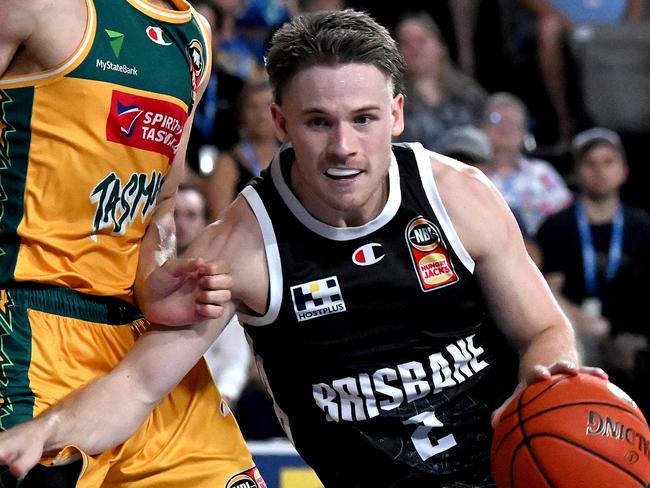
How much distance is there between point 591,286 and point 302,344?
4069mm

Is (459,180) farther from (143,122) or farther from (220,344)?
(220,344)

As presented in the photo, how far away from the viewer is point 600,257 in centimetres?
700

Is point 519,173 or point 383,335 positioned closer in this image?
point 383,335

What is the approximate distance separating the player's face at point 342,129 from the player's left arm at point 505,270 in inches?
11.2

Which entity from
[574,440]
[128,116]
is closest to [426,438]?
[574,440]

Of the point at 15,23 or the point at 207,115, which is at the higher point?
the point at 15,23

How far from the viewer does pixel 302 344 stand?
10.8 ft

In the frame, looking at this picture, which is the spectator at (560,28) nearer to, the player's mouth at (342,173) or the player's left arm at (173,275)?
the player's left arm at (173,275)

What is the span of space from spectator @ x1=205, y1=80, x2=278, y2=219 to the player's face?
3.36m

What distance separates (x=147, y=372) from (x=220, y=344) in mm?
2952

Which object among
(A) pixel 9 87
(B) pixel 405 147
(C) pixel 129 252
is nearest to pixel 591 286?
(B) pixel 405 147

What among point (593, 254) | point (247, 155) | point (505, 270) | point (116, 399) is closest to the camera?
point (116, 399)

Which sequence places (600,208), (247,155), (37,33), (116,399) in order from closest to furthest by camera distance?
(37,33)
(116,399)
(247,155)
(600,208)

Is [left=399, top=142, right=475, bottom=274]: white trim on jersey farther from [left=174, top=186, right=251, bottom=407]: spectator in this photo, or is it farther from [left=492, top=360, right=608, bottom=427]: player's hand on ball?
[left=174, top=186, right=251, bottom=407]: spectator
